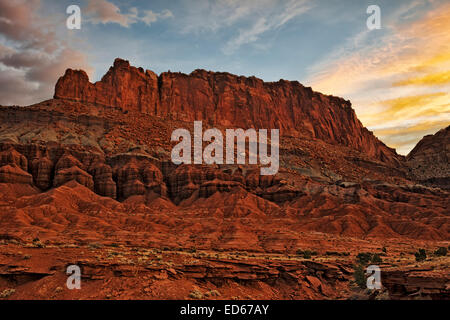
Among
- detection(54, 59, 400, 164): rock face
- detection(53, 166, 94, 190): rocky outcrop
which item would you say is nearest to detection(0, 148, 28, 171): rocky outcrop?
detection(53, 166, 94, 190): rocky outcrop

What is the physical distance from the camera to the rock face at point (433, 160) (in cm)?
14988

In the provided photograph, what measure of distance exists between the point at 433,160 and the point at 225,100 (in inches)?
3454

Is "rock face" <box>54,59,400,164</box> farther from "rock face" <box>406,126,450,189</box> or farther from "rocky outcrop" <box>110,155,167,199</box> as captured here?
"rocky outcrop" <box>110,155,167,199</box>

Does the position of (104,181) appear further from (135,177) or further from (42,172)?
(42,172)

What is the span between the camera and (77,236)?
51.2m

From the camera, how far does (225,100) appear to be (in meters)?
163

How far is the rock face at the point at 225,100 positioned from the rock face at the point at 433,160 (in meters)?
12.9

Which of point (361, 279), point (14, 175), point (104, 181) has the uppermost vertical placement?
point (14, 175)

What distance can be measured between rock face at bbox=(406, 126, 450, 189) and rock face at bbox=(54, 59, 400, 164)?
12863mm

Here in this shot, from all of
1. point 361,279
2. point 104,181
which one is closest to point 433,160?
point 104,181

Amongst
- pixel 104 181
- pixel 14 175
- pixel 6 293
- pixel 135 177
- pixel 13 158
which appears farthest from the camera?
pixel 135 177

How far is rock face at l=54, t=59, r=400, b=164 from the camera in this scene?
451 feet
